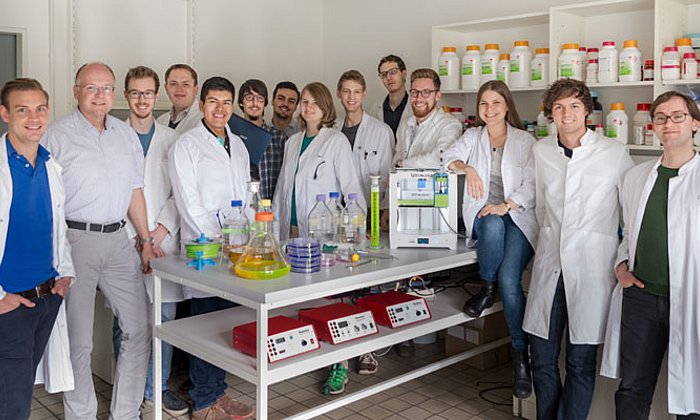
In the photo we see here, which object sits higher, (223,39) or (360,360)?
(223,39)

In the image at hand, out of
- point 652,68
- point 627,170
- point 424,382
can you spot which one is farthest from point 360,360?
point 652,68

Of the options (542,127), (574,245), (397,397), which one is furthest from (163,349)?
(542,127)

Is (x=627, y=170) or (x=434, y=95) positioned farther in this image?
(x=434, y=95)

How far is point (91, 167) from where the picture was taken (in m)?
2.68

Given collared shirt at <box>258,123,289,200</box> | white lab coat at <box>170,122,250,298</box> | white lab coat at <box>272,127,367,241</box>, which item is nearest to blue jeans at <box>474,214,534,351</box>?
white lab coat at <box>272,127,367,241</box>

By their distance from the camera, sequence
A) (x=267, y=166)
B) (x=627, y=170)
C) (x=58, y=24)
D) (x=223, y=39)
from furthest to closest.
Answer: (x=223, y=39)
(x=58, y=24)
(x=267, y=166)
(x=627, y=170)

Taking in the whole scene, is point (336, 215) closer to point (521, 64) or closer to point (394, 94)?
point (394, 94)

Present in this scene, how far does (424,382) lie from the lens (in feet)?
11.9

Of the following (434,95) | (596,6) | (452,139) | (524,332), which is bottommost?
(524,332)

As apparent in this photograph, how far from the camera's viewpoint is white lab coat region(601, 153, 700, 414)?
88.6 inches

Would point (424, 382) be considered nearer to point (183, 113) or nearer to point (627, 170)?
point (627, 170)

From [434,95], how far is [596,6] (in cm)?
97

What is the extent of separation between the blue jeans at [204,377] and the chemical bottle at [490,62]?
201cm

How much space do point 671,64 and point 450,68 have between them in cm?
130
